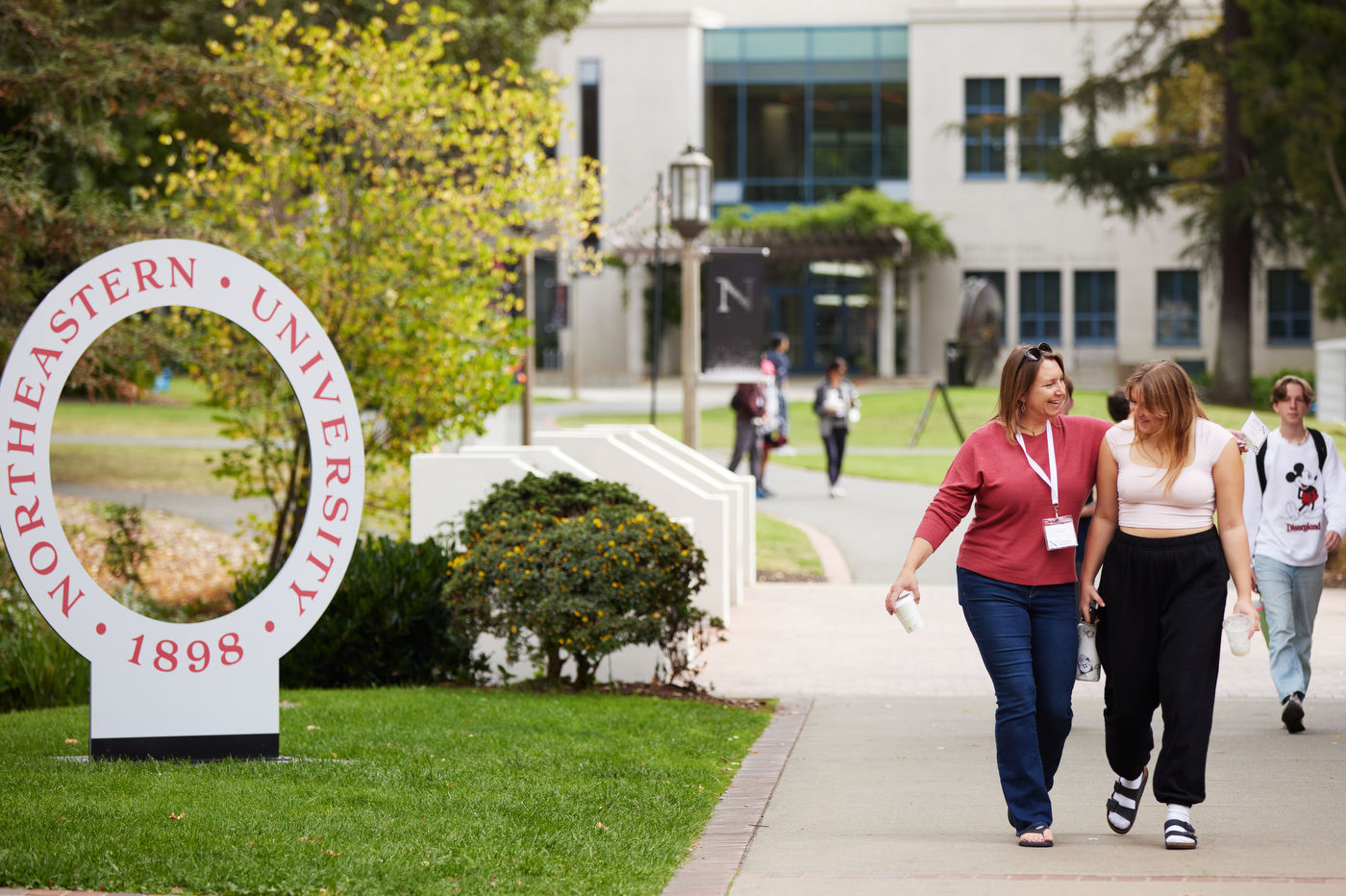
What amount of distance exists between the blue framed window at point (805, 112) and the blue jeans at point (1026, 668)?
4434cm

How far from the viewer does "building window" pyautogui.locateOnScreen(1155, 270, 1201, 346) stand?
1785 inches

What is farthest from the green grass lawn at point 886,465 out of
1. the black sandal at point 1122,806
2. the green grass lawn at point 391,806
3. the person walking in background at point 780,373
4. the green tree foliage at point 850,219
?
the green tree foliage at point 850,219

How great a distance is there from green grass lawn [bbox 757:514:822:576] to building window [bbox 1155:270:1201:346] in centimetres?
3319

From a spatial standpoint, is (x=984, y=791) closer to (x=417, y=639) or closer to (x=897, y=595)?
(x=897, y=595)

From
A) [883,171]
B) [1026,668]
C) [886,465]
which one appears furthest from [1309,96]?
[883,171]

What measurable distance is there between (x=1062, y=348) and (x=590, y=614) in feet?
133

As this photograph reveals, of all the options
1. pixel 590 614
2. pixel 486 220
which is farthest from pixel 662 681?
pixel 486 220

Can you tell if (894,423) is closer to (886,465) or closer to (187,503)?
(886,465)

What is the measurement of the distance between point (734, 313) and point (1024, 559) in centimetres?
918

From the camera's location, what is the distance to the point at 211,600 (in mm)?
13023

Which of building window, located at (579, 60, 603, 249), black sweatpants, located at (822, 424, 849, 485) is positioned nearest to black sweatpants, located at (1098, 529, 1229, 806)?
black sweatpants, located at (822, 424, 849, 485)

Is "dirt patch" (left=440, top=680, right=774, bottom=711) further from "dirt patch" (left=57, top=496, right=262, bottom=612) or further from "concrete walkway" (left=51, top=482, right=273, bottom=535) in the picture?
"concrete walkway" (left=51, top=482, right=273, bottom=535)

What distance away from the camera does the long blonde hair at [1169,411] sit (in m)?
4.86

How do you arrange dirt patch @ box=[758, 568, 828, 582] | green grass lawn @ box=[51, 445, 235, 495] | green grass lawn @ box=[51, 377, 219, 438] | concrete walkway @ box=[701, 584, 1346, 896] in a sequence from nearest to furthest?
concrete walkway @ box=[701, 584, 1346, 896], dirt patch @ box=[758, 568, 828, 582], green grass lawn @ box=[51, 445, 235, 495], green grass lawn @ box=[51, 377, 219, 438]
